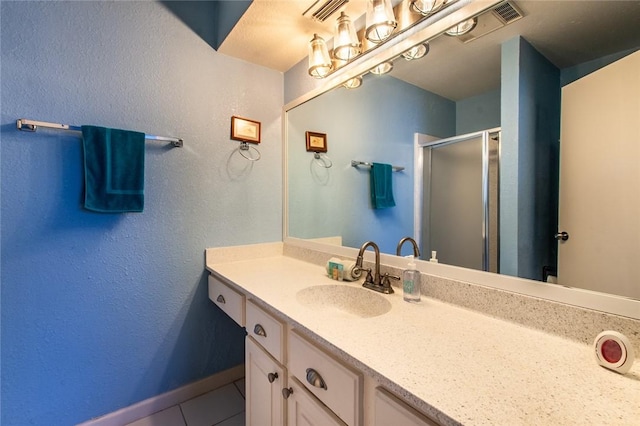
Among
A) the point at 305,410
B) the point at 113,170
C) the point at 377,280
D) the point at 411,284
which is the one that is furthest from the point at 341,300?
the point at 113,170

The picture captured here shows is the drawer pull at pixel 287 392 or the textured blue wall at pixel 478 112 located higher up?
the textured blue wall at pixel 478 112

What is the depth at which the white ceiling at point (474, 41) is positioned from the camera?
2.20 feet

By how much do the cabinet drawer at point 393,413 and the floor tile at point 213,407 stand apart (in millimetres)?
1203

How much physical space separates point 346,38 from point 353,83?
20 cm

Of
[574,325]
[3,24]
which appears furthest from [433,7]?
[3,24]

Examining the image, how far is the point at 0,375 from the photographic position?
108 centimetres

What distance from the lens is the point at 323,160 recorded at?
1642 mm

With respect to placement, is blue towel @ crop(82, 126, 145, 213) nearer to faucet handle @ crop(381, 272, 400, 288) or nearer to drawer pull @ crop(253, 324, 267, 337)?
drawer pull @ crop(253, 324, 267, 337)

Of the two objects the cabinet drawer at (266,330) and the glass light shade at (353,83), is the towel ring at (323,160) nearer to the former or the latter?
the glass light shade at (353,83)

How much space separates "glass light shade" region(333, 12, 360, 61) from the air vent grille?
22.4 inches

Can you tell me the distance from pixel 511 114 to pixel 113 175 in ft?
5.32

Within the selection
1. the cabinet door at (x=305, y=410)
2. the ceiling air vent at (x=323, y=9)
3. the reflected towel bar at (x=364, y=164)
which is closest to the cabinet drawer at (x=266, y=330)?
the cabinet door at (x=305, y=410)

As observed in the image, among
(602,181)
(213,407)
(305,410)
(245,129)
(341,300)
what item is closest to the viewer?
(602,181)

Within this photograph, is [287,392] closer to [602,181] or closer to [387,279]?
[387,279]
